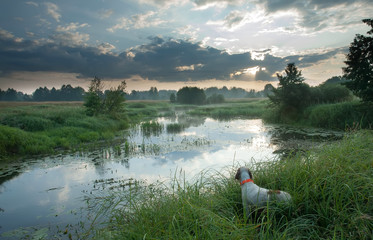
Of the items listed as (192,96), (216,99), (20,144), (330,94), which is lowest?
(20,144)

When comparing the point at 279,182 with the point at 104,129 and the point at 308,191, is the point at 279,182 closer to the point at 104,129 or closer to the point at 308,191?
the point at 308,191

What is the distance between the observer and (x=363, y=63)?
41.6ft

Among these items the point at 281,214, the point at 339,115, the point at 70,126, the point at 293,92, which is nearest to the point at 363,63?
the point at 339,115

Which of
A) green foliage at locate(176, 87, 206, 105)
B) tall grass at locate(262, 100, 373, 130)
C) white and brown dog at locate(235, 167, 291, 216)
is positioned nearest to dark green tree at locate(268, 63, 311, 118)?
tall grass at locate(262, 100, 373, 130)

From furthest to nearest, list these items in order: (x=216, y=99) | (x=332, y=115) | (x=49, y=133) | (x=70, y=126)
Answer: (x=216, y=99) → (x=332, y=115) → (x=70, y=126) → (x=49, y=133)

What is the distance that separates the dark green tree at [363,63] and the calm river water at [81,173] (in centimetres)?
394

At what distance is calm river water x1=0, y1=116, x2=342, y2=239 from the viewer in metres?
4.64

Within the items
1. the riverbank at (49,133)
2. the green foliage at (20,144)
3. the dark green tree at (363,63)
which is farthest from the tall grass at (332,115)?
the green foliage at (20,144)

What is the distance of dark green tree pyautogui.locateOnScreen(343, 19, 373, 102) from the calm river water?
3.94m

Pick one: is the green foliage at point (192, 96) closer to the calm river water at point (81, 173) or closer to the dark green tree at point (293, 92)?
the dark green tree at point (293, 92)

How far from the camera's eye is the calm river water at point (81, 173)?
464 cm

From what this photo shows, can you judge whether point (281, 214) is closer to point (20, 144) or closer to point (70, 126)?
point (20, 144)

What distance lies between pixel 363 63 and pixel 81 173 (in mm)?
16461

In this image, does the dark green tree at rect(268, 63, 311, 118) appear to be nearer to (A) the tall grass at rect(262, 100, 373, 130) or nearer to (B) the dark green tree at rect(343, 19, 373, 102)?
(A) the tall grass at rect(262, 100, 373, 130)
